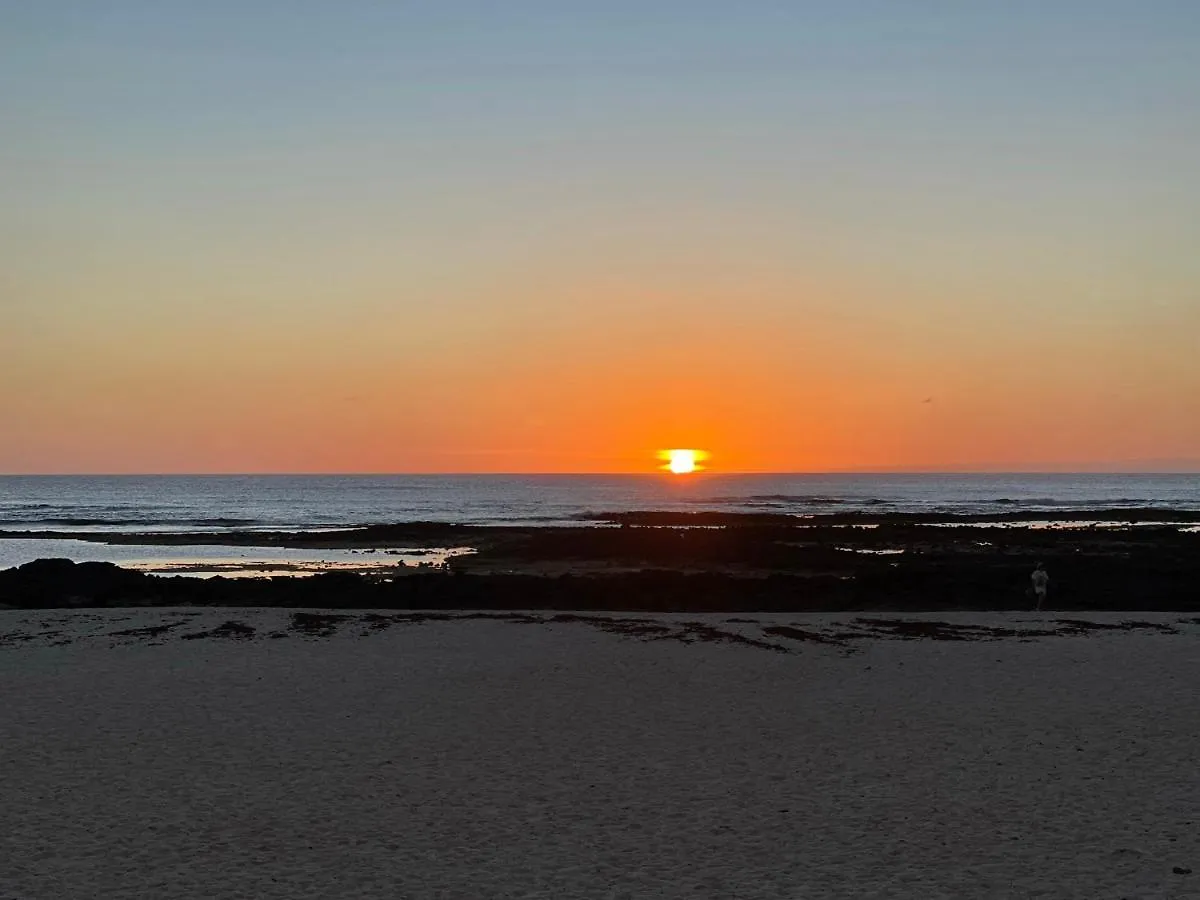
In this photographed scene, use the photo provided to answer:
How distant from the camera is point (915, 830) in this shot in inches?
393

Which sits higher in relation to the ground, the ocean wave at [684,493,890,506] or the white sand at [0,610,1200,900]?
the ocean wave at [684,493,890,506]

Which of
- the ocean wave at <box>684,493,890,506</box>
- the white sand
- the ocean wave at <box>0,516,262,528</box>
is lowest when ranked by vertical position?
the white sand

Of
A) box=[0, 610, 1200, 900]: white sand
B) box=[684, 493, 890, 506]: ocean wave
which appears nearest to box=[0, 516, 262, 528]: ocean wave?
box=[684, 493, 890, 506]: ocean wave

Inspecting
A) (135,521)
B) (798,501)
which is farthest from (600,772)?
(798,501)

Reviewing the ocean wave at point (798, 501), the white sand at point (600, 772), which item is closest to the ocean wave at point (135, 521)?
the ocean wave at point (798, 501)

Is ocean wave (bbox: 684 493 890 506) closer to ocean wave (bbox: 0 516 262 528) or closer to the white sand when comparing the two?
ocean wave (bbox: 0 516 262 528)

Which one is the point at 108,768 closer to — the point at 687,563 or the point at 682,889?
the point at 682,889

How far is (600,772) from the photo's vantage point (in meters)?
12.0

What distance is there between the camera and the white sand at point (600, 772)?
8852mm

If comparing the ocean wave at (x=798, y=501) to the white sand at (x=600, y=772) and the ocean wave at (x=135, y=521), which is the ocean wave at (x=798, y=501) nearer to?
the ocean wave at (x=135, y=521)

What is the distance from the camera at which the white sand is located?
885cm

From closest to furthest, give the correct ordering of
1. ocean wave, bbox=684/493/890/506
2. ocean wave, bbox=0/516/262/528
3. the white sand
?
the white sand < ocean wave, bbox=0/516/262/528 < ocean wave, bbox=684/493/890/506

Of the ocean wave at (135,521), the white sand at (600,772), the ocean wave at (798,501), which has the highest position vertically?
the ocean wave at (798,501)

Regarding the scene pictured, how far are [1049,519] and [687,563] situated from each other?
42178 millimetres
